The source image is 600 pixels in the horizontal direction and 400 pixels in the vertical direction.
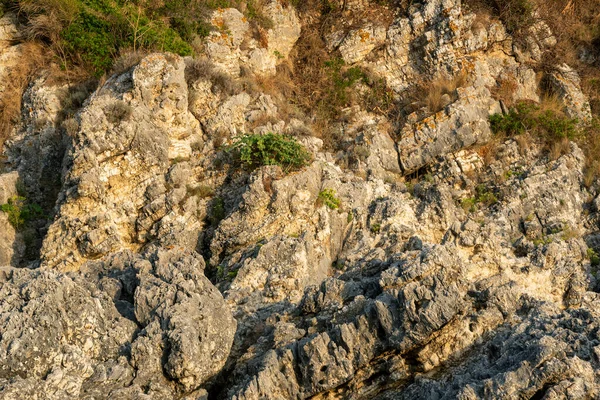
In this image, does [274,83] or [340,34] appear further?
[340,34]

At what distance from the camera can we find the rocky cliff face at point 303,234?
283 inches

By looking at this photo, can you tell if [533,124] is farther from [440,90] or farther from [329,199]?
[329,199]

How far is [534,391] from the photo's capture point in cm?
601

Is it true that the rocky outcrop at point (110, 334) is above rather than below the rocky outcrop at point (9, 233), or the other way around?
above

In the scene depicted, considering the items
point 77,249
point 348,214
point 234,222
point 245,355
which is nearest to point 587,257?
point 348,214

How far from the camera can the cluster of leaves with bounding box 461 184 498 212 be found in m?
14.4

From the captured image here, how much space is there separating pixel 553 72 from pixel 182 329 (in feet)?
47.5

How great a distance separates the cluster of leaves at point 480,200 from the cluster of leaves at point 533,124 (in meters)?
1.98

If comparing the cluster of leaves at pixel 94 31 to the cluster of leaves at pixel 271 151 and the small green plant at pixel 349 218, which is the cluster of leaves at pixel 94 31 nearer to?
the cluster of leaves at pixel 271 151

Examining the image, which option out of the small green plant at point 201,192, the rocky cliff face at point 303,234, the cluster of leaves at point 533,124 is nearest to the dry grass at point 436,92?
the rocky cliff face at point 303,234

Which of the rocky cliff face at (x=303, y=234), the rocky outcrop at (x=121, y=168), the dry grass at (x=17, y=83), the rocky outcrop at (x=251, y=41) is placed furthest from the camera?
the rocky outcrop at (x=251, y=41)

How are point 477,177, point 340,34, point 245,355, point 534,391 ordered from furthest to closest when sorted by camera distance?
point 340,34
point 477,177
point 245,355
point 534,391

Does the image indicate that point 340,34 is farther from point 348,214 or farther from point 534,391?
point 534,391

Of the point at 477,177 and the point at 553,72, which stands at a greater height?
the point at 553,72
